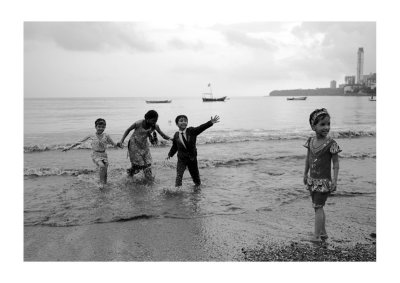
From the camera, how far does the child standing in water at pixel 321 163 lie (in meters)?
4.32

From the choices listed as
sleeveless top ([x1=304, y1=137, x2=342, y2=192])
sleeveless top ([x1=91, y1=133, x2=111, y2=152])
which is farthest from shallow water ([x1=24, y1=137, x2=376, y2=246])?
sleeveless top ([x1=91, y1=133, x2=111, y2=152])

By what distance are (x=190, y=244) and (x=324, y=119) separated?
2.39 m

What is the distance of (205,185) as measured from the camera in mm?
7934

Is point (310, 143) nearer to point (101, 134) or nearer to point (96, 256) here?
point (96, 256)

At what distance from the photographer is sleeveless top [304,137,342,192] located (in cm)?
438

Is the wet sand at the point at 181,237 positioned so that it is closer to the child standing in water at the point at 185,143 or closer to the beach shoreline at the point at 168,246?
the beach shoreline at the point at 168,246

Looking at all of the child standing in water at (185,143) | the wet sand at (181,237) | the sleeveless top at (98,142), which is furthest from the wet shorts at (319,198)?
the sleeveless top at (98,142)

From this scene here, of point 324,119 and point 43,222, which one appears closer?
point 324,119

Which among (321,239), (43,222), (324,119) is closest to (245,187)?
(321,239)

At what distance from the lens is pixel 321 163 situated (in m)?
4.43

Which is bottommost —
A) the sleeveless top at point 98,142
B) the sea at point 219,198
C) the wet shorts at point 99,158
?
the sea at point 219,198

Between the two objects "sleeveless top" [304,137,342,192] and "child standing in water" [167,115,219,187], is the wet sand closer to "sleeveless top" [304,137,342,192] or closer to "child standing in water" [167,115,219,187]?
"sleeveless top" [304,137,342,192]

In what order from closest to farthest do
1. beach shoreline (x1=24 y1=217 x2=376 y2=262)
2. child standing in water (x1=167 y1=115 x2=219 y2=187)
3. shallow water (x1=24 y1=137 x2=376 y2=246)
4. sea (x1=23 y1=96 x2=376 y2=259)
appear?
beach shoreline (x1=24 y1=217 x2=376 y2=262) < sea (x1=23 y1=96 x2=376 y2=259) < shallow water (x1=24 y1=137 x2=376 y2=246) < child standing in water (x1=167 y1=115 x2=219 y2=187)

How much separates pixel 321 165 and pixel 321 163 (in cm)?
3
